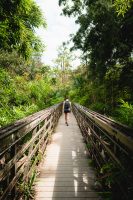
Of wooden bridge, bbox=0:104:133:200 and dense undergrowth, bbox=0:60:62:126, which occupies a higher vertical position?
dense undergrowth, bbox=0:60:62:126

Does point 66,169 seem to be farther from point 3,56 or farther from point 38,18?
point 3,56

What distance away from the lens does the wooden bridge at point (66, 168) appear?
3.01 metres

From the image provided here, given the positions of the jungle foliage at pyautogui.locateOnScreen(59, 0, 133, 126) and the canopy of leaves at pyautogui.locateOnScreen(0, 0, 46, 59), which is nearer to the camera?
the canopy of leaves at pyautogui.locateOnScreen(0, 0, 46, 59)

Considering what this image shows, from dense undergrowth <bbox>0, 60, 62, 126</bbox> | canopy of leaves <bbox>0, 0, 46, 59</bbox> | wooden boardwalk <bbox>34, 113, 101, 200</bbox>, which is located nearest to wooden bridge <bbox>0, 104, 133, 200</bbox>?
wooden boardwalk <bbox>34, 113, 101, 200</bbox>

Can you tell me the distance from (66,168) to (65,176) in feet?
2.03

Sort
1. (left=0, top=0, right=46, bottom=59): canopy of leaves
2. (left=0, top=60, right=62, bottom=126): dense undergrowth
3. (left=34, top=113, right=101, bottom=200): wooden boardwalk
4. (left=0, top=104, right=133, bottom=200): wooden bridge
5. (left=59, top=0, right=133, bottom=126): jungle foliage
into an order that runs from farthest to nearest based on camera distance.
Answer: (left=59, top=0, right=133, bottom=126): jungle foliage, (left=0, top=60, right=62, bottom=126): dense undergrowth, (left=0, top=0, right=46, bottom=59): canopy of leaves, (left=34, top=113, right=101, bottom=200): wooden boardwalk, (left=0, top=104, right=133, bottom=200): wooden bridge

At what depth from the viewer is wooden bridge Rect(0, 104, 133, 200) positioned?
9.89 ft

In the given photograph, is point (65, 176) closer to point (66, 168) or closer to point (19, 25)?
point (66, 168)

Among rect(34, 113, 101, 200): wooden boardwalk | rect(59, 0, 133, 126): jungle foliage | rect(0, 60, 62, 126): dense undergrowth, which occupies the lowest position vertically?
rect(34, 113, 101, 200): wooden boardwalk

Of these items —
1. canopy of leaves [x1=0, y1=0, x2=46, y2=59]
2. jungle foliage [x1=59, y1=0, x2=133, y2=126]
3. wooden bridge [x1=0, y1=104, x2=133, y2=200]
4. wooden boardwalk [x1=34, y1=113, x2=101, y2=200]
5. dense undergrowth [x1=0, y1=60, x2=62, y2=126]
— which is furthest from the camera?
jungle foliage [x1=59, y1=0, x2=133, y2=126]

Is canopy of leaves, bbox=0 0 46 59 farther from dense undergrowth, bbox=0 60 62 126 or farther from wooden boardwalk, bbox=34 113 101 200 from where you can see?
wooden boardwalk, bbox=34 113 101 200

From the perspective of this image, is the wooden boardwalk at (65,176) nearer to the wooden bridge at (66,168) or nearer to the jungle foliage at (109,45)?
the wooden bridge at (66,168)

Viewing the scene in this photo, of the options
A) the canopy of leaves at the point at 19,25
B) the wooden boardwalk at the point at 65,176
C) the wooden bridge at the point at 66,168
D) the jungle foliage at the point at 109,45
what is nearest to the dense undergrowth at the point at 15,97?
the canopy of leaves at the point at 19,25

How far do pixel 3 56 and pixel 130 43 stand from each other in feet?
46.6
